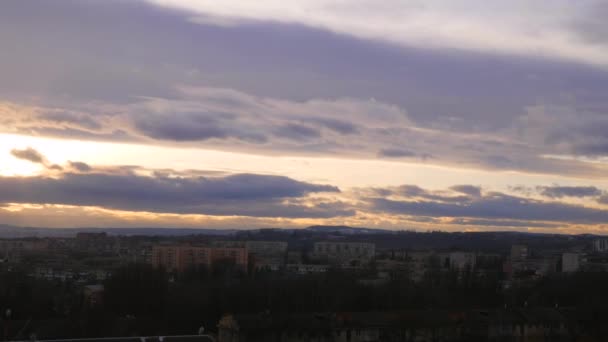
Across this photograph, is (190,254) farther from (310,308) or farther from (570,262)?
(310,308)

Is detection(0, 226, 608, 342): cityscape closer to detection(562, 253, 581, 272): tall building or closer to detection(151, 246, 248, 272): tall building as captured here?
detection(151, 246, 248, 272): tall building

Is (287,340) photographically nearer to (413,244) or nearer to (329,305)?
(329,305)

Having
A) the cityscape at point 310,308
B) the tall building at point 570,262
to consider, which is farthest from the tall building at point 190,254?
the tall building at point 570,262

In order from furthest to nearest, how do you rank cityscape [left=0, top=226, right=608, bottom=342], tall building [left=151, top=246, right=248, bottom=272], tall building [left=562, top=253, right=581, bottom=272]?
tall building [left=151, top=246, right=248, bottom=272]
tall building [left=562, top=253, right=581, bottom=272]
cityscape [left=0, top=226, right=608, bottom=342]

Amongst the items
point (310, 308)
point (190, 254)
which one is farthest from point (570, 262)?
point (310, 308)

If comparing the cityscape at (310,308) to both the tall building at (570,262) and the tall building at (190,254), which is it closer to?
the tall building at (190,254)

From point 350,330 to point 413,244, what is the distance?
146 metres

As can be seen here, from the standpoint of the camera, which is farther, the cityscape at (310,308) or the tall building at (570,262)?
the tall building at (570,262)

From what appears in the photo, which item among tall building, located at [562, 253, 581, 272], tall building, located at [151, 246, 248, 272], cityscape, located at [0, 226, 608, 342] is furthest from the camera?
tall building, located at [151, 246, 248, 272]

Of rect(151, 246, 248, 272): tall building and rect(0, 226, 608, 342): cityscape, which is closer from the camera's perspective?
rect(0, 226, 608, 342): cityscape

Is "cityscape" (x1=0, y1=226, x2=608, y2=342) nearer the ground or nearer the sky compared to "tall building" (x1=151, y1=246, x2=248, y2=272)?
nearer the ground

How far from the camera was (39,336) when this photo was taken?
29016mm

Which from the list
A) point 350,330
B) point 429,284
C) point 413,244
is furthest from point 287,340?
point 413,244

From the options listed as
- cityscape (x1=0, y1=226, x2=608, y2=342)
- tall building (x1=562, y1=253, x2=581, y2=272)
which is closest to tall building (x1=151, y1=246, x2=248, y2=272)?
cityscape (x1=0, y1=226, x2=608, y2=342)
